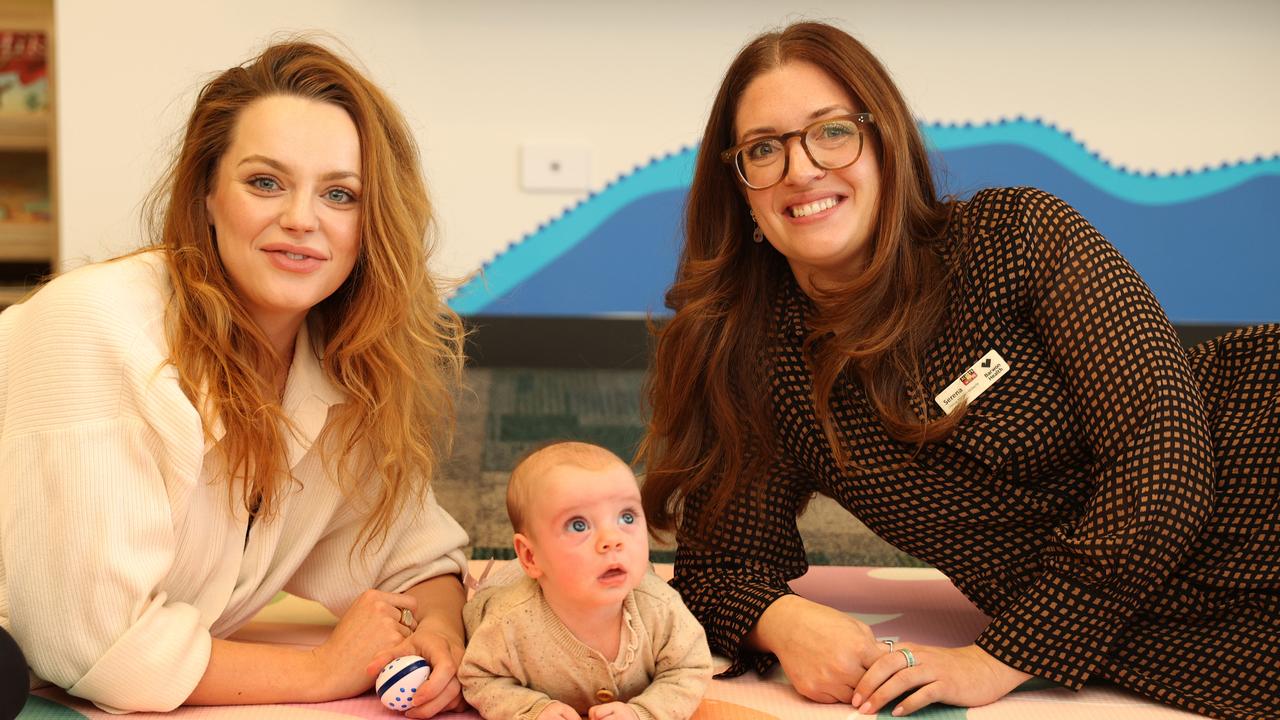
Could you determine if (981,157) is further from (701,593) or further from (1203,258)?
(701,593)

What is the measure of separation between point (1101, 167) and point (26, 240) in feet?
12.6

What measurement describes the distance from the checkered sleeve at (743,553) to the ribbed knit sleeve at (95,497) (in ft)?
2.33

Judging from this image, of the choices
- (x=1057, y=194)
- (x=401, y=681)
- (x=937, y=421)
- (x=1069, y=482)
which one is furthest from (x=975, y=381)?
(x=1057, y=194)

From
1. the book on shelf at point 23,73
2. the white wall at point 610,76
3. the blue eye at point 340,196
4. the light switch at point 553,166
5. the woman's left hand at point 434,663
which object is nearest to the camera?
the woman's left hand at point 434,663

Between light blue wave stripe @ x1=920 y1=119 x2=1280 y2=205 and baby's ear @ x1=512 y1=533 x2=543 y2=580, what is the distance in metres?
3.19

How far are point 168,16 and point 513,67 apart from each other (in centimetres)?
112

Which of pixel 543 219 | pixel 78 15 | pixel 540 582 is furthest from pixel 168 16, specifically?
pixel 540 582

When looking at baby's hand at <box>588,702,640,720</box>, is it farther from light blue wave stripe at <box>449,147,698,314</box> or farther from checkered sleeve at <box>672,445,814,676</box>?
light blue wave stripe at <box>449,147,698,314</box>

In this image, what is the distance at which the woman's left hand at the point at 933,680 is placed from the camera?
61.1 inches

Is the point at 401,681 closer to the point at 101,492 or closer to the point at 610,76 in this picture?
the point at 101,492

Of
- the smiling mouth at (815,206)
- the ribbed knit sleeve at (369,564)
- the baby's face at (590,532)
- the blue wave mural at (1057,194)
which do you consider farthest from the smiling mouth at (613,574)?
the blue wave mural at (1057,194)

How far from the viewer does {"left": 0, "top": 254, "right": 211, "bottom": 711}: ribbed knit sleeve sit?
1428mm

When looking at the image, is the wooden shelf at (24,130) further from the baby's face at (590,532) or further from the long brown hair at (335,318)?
the baby's face at (590,532)

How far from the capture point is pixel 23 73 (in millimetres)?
4348
